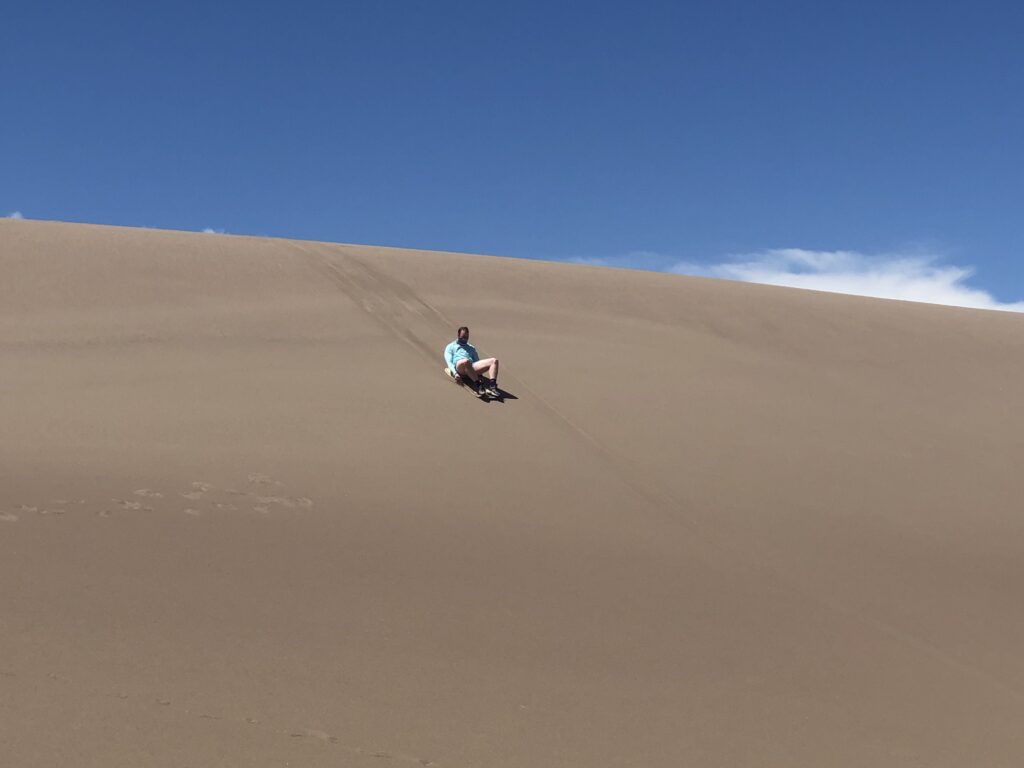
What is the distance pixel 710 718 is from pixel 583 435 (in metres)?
3.92

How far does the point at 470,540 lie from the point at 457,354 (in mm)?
3488

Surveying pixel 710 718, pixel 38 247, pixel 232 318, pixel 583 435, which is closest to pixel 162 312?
pixel 232 318

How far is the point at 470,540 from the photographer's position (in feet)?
17.2

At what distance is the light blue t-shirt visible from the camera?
8.48 m

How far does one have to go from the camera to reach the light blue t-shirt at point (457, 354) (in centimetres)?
848

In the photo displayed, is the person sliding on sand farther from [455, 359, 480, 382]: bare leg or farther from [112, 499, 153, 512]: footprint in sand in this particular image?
[112, 499, 153, 512]: footprint in sand

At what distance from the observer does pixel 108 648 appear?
3.50m

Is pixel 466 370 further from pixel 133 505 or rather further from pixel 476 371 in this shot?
pixel 133 505

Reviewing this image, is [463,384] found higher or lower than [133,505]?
higher

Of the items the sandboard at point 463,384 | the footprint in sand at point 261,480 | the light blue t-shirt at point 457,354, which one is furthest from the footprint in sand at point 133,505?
the light blue t-shirt at point 457,354

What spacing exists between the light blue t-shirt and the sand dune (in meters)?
0.21

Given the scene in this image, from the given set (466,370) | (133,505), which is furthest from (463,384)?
(133,505)

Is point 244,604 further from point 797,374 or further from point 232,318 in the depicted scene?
point 797,374

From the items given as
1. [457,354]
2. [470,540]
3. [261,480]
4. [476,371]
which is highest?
[457,354]
